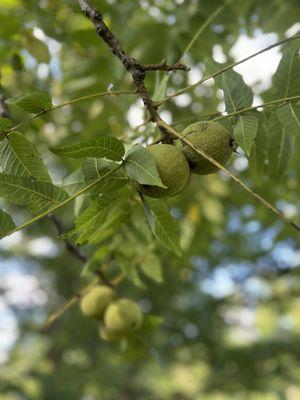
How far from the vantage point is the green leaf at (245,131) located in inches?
53.6

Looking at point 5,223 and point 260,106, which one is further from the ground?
point 260,106

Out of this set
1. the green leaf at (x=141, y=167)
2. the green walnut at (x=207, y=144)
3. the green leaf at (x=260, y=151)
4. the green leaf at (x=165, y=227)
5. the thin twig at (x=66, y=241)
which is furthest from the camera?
the thin twig at (x=66, y=241)

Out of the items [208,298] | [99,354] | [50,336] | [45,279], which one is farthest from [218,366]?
[45,279]

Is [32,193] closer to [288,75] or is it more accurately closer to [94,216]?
[94,216]

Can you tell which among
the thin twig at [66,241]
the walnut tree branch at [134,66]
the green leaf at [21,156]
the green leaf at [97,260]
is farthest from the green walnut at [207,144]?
the green leaf at [97,260]

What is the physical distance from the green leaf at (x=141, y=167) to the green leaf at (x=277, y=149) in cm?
69

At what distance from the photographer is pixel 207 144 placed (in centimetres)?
135

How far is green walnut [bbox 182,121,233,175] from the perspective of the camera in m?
1.35

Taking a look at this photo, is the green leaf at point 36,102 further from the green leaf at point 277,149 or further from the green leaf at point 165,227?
the green leaf at point 277,149

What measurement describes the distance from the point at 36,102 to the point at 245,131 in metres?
0.63

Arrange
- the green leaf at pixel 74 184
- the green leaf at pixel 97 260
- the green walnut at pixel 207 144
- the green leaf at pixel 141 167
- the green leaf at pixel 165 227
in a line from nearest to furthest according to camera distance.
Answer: the green leaf at pixel 141 167, the green walnut at pixel 207 144, the green leaf at pixel 74 184, the green leaf at pixel 165 227, the green leaf at pixel 97 260

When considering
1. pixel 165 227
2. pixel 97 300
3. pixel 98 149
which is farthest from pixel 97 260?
pixel 98 149

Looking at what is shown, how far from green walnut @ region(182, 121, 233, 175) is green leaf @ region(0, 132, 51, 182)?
0.45 metres

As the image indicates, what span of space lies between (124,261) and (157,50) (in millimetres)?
1418
